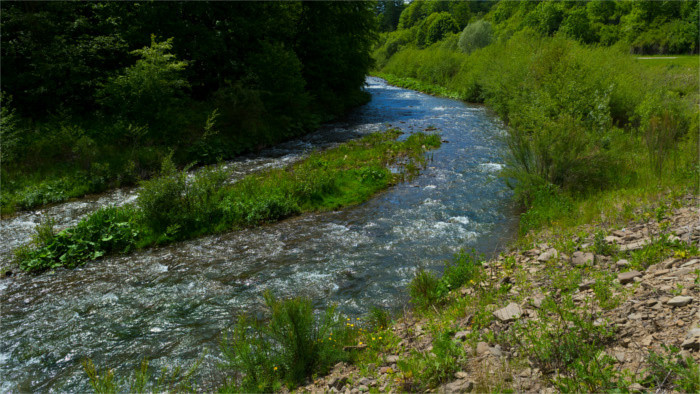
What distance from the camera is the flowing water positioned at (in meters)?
6.16

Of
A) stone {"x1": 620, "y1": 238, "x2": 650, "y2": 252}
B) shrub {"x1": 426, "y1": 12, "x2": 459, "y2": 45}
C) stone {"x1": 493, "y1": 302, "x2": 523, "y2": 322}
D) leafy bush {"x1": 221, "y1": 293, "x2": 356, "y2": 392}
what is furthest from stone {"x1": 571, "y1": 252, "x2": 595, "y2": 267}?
shrub {"x1": 426, "y1": 12, "x2": 459, "y2": 45}

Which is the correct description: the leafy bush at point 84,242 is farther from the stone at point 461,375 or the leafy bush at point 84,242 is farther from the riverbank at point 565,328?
the stone at point 461,375

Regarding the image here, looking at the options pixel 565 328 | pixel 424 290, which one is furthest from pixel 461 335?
pixel 424 290

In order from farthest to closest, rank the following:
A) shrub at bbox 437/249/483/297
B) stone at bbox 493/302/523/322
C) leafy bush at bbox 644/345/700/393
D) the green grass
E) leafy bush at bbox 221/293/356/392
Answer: the green grass
shrub at bbox 437/249/483/297
stone at bbox 493/302/523/322
leafy bush at bbox 221/293/356/392
leafy bush at bbox 644/345/700/393

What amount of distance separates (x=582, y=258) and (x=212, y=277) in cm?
694

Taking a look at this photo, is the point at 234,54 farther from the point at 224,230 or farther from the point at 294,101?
the point at 224,230

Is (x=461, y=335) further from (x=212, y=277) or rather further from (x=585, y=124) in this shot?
(x=585, y=124)

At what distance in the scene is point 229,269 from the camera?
8.74 m

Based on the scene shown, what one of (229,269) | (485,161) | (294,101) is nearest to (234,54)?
(294,101)

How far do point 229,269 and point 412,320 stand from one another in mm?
4358

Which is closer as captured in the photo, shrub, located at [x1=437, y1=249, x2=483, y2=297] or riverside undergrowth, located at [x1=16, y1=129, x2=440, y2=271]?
shrub, located at [x1=437, y1=249, x2=483, y2=297]

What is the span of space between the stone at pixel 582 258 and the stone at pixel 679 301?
1807 millimetres

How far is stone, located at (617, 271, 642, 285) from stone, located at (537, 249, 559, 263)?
1.44 m

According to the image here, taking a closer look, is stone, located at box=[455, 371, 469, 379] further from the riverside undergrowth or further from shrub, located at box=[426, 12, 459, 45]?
shrub, located at box=[426, 12, 459, 45]
